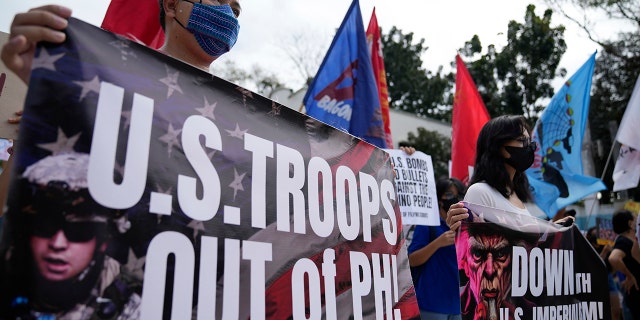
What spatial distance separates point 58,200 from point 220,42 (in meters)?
0.96

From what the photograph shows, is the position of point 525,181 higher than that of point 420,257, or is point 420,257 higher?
point 525,181

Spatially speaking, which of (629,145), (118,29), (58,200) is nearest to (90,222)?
(58,200)

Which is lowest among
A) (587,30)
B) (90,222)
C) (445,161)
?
(90,222)

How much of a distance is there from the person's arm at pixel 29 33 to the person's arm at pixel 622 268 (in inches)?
209

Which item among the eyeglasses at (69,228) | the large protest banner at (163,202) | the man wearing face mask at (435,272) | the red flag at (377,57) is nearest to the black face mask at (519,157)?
the man wearing face mask at (435,272)

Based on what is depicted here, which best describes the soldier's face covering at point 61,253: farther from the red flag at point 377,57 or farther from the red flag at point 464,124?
the red flag at point 464,124

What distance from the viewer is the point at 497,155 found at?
267 centimetres

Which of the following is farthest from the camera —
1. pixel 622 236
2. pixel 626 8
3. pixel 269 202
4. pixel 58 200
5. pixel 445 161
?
pixel 445 161

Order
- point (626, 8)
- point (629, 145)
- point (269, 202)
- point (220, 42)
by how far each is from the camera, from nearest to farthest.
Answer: point (269, 202)
point (220, 42)
point (629, 145)
point (626, 8)

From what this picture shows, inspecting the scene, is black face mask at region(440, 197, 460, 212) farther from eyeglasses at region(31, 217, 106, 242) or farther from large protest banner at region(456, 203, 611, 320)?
eyeglasses at region(31, 217, 106, 242)

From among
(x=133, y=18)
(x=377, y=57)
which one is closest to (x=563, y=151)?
(x=377, y=57)

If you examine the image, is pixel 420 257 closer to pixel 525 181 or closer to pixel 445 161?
pixel 525 181

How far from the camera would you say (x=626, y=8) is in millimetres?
16297

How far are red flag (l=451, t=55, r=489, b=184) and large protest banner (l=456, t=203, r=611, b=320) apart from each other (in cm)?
235
